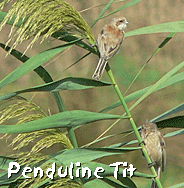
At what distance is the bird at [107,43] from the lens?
818mm

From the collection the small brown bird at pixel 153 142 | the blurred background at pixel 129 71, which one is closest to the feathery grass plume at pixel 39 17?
the small brown bird at pixel 153 142

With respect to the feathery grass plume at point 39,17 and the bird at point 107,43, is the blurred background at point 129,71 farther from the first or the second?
the feathery grass plume at point 39,17

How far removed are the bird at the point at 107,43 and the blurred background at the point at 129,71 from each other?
5.38 ft

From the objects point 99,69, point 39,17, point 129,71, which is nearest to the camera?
point 39,17

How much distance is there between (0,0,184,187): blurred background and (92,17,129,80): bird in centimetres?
164

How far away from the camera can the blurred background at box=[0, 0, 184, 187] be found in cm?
266

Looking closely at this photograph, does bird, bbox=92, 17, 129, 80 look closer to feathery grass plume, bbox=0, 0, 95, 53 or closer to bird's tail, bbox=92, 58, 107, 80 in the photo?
bird's tail, bbox=92, 58, 107, 80

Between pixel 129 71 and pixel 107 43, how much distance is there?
1.98 m

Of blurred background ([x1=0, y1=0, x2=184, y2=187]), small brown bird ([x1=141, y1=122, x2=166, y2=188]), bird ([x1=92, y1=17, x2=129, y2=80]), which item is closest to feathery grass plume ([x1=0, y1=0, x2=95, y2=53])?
bird ([x1=92, y1=17, x2=129, y2=80])

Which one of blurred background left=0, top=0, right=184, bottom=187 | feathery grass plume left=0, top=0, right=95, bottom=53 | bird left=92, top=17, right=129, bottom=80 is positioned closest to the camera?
feathery grass plume left=0, top=0, right=95, bottom=53

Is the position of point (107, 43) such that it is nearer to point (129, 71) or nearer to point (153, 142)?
point (153, 142)

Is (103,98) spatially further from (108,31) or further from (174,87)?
(108,31)

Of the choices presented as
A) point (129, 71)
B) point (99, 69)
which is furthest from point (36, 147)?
point (129, 71)

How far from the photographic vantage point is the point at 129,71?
A: 2.82 m
